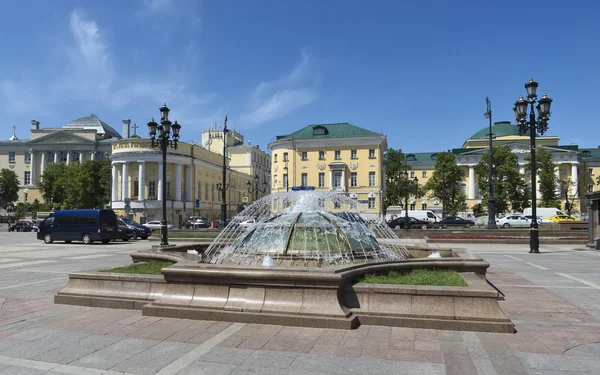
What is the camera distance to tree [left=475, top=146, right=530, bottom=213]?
2338 inches

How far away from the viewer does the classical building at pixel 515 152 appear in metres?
78.3

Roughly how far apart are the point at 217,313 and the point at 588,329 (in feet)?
17.5

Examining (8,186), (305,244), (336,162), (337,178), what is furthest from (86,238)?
(8,186)

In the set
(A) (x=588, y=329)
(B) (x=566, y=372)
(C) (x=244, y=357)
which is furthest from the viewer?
(A) (x=588, y=329)

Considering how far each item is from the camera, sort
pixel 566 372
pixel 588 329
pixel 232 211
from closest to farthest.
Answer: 1. pixel 566 372
2. pixel 588 329
3. pixel 232 211

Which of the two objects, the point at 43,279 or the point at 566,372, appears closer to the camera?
the point at 566,372

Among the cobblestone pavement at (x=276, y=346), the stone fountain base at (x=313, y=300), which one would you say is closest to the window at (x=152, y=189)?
the cobblestone pavement at (x=276, y=346)

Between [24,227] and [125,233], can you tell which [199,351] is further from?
[24,227]

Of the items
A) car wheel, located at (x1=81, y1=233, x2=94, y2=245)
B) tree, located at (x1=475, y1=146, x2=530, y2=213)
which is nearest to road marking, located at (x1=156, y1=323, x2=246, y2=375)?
car wheel, located at (x1=81, y1=233, x2=94, y2=245)

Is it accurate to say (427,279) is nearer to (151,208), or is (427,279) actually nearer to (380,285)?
(380,285)

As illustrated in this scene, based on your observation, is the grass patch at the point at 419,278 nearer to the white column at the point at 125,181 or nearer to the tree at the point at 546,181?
the white column at the point at 125,181

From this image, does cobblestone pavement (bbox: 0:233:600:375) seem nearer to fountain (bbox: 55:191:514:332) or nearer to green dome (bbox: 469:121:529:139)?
fountain (bbox: 55:191:514:332)

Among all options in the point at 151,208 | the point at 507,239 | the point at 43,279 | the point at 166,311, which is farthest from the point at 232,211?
the point at 166,311

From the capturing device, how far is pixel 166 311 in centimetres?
690
